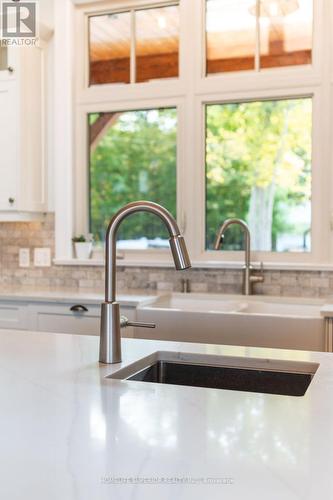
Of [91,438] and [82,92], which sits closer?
[91,438]

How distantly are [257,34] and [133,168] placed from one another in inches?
43.6

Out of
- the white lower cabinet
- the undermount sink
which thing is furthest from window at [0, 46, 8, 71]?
the undermount sink

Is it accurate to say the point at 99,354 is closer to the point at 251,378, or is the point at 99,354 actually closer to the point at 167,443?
the point at 251,378

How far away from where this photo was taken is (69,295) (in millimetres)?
3172

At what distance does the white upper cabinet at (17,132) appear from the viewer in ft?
11.6

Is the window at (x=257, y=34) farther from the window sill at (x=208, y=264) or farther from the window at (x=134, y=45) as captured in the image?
the window sill at (x=208, y=264)

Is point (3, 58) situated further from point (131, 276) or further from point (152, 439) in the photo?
point (152, 439)

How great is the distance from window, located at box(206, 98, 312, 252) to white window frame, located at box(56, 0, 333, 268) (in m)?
0.05

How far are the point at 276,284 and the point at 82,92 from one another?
1.80 m

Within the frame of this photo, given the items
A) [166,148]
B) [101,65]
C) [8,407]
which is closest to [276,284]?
[166,148]

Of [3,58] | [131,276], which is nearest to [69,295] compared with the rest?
[131,276]

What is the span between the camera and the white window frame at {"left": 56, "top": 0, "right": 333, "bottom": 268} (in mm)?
3225

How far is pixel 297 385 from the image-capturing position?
59.4 inches

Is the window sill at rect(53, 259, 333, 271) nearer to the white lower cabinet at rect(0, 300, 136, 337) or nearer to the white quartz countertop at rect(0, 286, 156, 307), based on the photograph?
the white quartz countertop at rect(0, 286, 156, 307)
